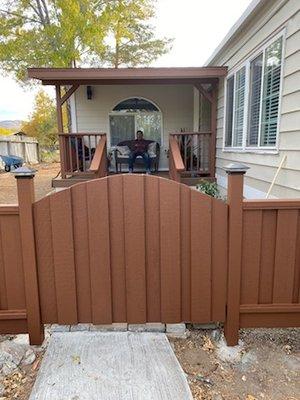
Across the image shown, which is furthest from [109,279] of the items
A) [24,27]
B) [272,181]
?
[24,27]

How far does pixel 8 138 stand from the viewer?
16172 mm

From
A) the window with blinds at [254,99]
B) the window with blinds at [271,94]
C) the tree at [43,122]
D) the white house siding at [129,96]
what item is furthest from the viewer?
the tree at [43,122]

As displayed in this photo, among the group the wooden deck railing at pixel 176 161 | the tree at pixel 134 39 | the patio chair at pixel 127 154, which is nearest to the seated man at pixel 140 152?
the patio chair at pixel 127 154

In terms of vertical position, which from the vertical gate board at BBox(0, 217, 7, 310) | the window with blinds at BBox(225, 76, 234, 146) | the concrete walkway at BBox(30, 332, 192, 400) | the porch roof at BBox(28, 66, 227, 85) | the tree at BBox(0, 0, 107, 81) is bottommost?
the concrete walkway at BBox(30, 332, 192, 400)

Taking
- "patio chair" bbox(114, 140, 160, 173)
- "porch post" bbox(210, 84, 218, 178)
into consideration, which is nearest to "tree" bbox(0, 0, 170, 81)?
"patio chair" bbox(114, 140, 160, 173)

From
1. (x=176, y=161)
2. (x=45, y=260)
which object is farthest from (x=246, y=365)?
(x=176, y=161)

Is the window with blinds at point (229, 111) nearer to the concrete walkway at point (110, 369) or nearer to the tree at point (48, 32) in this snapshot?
the concrete walkway at point (110, 369)

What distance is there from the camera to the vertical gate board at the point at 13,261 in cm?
207

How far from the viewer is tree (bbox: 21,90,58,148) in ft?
83.1

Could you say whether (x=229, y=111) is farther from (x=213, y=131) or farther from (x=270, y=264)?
(x=270, y=264)

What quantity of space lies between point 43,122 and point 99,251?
2610 centimetres

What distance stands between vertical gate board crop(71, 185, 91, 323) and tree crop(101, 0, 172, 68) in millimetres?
10778

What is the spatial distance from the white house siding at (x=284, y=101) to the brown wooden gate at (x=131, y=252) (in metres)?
1.79

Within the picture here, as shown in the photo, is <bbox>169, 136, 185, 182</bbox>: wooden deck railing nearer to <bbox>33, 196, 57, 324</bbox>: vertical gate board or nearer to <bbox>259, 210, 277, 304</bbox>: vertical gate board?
<bbox>259, 210, 277, 304</bbox>: vertical gate board
